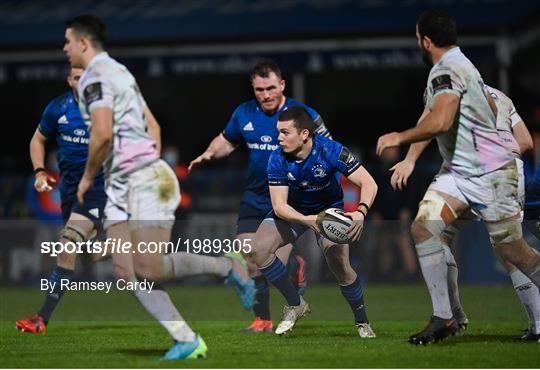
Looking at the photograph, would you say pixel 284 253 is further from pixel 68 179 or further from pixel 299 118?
pixel 68 179

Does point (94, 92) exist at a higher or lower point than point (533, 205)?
higher

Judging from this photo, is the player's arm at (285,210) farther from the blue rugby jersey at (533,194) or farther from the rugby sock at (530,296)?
the blue rugby jersey at (533,194)

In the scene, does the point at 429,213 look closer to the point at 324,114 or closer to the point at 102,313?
the point at 102,313

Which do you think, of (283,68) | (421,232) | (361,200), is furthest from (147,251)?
(283,68)

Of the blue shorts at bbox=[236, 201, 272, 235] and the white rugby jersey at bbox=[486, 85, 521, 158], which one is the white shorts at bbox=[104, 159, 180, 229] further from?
the blue shorts at bbox=[236, 201, 272, 235]

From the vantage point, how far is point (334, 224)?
9.91 m

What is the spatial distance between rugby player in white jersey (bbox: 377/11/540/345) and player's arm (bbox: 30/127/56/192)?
3.16 m

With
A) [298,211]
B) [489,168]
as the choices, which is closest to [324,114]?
[298,211]

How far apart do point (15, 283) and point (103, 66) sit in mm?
10265

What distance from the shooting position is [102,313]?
46.3ft

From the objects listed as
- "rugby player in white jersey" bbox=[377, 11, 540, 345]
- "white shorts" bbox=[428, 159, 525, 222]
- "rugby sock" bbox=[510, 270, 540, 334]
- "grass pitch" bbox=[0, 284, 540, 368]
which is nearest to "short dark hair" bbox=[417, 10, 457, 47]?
"rugby player in white jersey" bbox=[377, 11, 540, 345]

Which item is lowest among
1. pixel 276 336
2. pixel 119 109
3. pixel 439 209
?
pixel 276 336

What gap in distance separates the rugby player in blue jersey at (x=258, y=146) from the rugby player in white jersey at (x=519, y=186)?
1.81 m

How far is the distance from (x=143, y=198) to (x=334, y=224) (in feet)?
6.57
